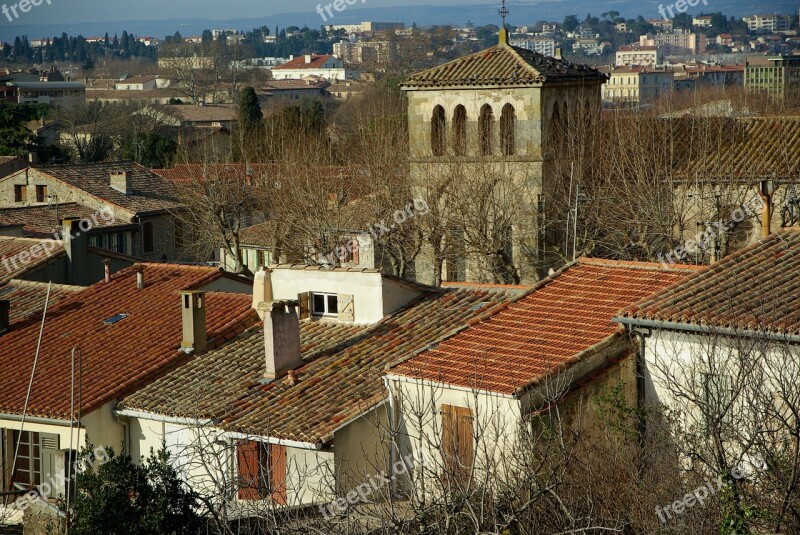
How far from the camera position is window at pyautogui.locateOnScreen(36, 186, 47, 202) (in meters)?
47.8

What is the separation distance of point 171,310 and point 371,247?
5.70 meters

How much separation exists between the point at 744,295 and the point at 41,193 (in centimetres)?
3439

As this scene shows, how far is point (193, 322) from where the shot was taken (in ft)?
71.7

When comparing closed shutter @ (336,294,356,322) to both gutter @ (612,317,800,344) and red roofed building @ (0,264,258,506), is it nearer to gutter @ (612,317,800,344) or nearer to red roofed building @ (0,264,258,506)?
red roofed building @ (0,264,258,506)

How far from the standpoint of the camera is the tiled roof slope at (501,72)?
3456cm

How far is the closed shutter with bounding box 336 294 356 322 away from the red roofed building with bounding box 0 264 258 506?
1.56 metres

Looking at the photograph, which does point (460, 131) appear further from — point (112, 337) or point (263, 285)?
point (112, 337)

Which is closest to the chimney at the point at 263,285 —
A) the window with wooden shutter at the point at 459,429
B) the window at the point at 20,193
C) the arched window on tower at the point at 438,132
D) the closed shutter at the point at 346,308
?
the closed shutter at the point at 346,308

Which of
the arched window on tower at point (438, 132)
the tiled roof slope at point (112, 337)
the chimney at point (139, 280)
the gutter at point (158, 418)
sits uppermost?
the arched window on tower at point (438, 132)

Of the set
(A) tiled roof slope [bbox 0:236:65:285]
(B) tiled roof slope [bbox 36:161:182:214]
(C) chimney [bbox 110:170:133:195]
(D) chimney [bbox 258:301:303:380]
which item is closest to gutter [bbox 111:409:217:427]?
(D) chimney [bbox 258:301:303:380]

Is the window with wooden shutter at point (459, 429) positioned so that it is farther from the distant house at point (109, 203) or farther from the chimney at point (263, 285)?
the distant house at point (109, 203)

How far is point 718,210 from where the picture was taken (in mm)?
30719

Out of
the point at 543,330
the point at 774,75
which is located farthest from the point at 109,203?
the point at 774,75

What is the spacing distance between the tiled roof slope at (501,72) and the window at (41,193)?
54.1 feet
